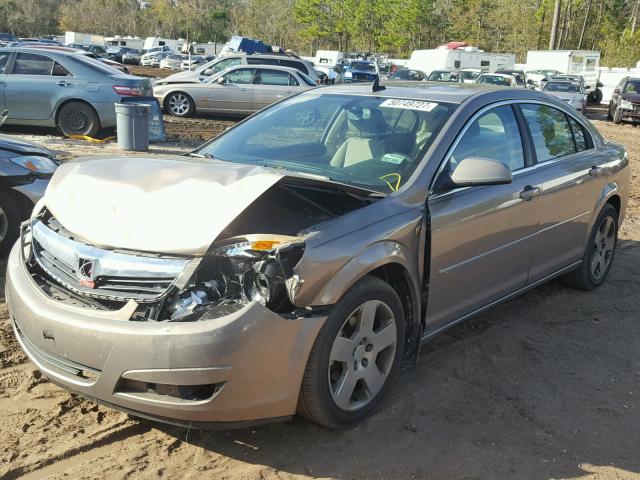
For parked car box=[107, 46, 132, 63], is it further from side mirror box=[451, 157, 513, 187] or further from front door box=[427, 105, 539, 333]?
side mirror box=[451, 157, 513, 187]

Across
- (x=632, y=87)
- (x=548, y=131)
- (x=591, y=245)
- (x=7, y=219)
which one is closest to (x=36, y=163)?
(x=7, y=219)

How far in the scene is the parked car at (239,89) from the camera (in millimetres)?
16906

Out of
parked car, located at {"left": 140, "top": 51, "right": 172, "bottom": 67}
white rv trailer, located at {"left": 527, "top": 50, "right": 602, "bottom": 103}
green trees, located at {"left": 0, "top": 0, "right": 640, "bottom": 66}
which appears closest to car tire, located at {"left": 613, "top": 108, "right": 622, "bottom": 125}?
white rv trailer, located at {"left": 527, "top": 50, "right": 602, "bottom": 103}

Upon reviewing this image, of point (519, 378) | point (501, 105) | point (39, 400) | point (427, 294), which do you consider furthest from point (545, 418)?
point (39, 400)

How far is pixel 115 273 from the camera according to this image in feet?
9.78

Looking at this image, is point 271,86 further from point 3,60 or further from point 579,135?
point 579,135

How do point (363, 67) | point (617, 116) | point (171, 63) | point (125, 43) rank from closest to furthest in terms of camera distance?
point (617, 116)
point (363, 67)
point (171, 63)
point (125, 43)

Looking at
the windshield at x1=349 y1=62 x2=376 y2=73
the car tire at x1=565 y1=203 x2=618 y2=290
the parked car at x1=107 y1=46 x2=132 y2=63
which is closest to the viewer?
the car tire at x1=565 y1=203 x2=618 y2=290

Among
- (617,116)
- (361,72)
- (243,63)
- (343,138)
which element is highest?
(343,138)

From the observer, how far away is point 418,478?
3062 mm

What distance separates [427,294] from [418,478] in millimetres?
1066

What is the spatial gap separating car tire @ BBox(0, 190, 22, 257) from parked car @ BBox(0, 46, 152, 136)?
283 inches

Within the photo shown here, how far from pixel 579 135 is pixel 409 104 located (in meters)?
1.99

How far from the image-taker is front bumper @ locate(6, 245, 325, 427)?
2754 mm
